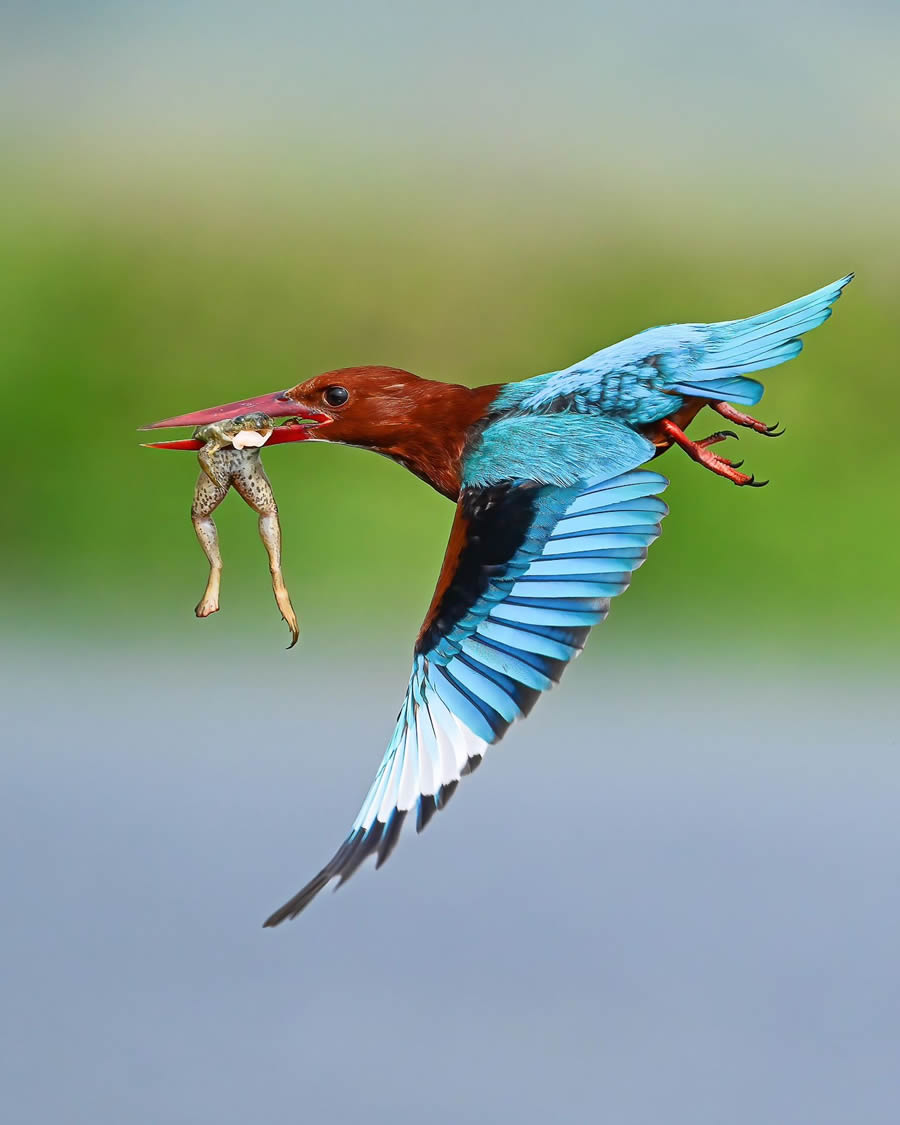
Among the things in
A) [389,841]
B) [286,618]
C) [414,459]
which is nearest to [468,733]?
[389,841]

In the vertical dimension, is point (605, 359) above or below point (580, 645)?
above

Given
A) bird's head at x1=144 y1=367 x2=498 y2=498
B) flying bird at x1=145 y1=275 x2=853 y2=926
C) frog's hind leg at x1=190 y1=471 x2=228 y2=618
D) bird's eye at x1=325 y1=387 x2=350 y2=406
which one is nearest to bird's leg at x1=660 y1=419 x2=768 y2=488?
flying bird at x1=145 y1=275 x2=853 y2=926

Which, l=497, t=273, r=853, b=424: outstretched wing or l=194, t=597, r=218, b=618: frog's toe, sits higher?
l=497, t=273, r=853, b=424: outstretched wing

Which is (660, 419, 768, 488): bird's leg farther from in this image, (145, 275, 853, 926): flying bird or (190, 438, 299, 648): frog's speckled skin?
(190, 438, 299, 648): frog's speckled skin

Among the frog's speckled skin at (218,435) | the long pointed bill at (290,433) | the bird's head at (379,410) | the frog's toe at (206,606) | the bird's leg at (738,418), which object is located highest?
the bird's leg at (738,418)

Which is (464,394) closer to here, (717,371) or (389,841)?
(717,371)

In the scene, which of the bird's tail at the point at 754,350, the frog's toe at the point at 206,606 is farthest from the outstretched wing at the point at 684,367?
the frog's toe at the point at 206,606

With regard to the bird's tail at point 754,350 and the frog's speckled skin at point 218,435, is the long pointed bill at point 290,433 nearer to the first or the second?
the frog's speckled skin at point 218,435

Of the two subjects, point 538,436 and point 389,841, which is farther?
point 538,436
